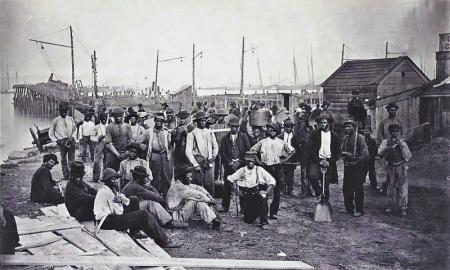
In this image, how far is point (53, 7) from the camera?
5.25 metres

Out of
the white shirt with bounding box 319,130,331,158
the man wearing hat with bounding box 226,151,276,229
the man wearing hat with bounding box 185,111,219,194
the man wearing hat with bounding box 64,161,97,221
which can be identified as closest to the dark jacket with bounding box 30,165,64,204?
the man wearing hat with bounding box 64,161,97,221

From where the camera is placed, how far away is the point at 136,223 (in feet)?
16.1

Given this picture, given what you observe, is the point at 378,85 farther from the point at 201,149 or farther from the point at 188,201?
the point at 188,201

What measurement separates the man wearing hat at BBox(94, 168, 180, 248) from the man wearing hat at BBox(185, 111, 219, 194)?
1.56 m

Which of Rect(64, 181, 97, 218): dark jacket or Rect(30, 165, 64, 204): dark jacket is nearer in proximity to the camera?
Rect(64, 181, 97, 218): dark jacket

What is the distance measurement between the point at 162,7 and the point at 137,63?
3.96 feet

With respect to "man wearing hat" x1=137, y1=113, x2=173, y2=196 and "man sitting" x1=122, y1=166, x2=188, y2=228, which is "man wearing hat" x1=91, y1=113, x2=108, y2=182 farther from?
"man sitting" x1=122, y1=166, x2=188, y2=228

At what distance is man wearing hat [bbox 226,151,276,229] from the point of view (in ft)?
19.2

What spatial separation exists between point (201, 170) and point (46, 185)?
7.90ft

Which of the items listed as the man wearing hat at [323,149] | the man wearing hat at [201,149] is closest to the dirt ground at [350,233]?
the man wearing hat at [323,149]

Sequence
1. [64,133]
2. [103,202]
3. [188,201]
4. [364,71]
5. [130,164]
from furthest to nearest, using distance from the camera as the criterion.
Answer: [364,71] → [64,133] → [130,164] → [188,201] → [103,202]

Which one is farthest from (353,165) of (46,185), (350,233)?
(46,185)

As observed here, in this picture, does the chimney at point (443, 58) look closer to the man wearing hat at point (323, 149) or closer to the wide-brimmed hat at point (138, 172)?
the man wearing hat at point (323, 149)

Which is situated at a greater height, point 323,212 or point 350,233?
point 323,212
